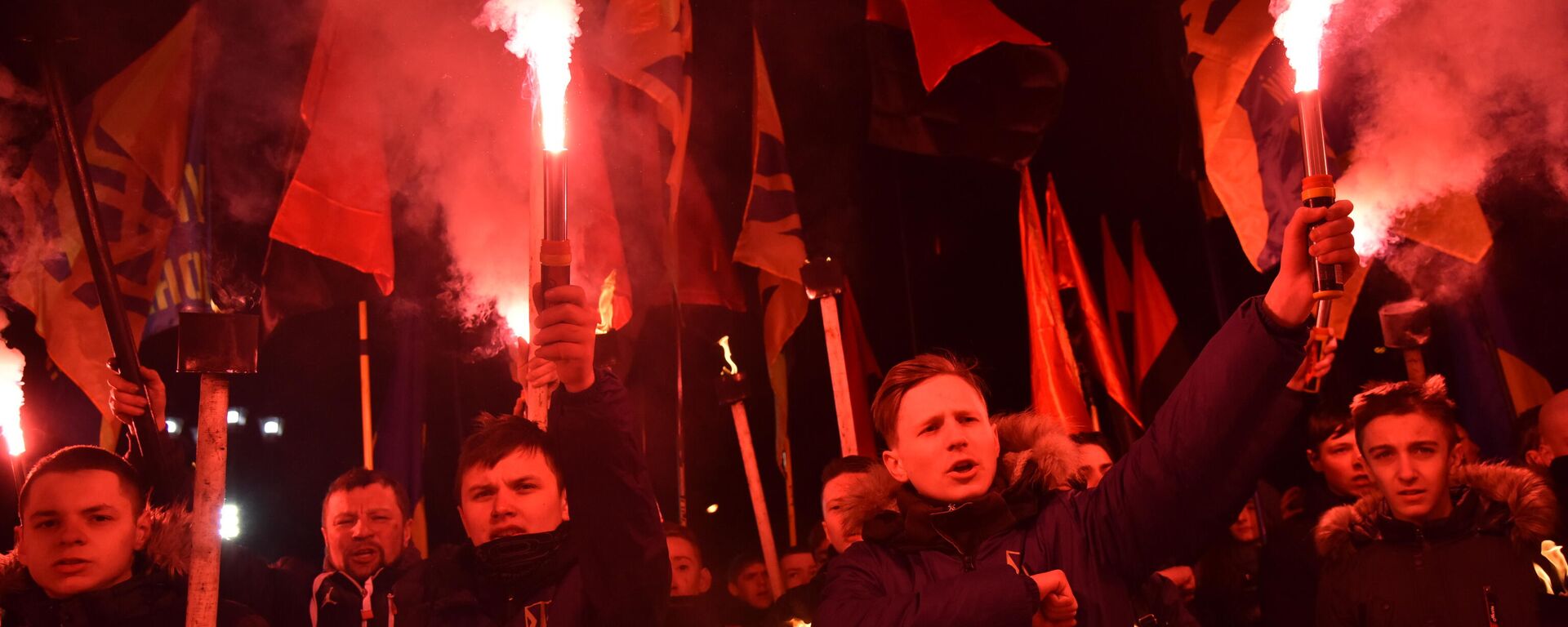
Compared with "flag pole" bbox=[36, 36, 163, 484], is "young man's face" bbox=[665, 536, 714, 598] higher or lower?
lower

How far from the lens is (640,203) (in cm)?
767

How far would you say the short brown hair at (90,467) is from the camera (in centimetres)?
369

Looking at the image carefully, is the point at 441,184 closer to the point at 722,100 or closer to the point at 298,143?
the point at 298,143

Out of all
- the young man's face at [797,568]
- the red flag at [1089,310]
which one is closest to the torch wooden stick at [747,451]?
the young man's face at [797,568]

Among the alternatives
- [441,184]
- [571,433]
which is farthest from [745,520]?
[571,433]

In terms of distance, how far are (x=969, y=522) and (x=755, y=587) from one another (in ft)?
14.0

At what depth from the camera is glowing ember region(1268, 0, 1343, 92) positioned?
7.73 ft

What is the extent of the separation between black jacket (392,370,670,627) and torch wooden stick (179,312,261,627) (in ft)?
1.99

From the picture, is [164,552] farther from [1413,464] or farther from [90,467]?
[1413,464]

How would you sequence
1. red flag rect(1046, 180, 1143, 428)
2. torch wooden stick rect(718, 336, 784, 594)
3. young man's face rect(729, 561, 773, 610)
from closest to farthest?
torch wooden stick rect(718, 336, 784, 594) → young man's face rect(729, 561, 773, 610) → red flag rect(1046, 180, 1143, 428)

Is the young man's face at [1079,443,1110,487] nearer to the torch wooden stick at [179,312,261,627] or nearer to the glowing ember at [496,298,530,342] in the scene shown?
the glowing ember at [496,298,530,342]

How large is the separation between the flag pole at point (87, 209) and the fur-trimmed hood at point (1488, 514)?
4.12 meters

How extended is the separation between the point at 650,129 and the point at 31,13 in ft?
14.7

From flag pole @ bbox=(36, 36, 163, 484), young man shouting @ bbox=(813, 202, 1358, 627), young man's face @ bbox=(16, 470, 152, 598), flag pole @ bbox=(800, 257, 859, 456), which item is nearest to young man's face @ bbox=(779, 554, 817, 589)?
flag pole @ bbox=(800, 257, 859, 456)
